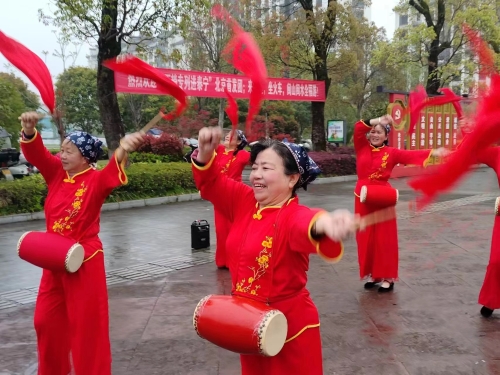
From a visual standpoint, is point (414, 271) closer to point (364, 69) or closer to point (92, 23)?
point (92, 23)

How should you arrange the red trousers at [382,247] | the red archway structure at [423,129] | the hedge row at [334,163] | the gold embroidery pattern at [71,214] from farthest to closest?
the hedge row at [334,163]
the red archway structure at [423,129]
the red trousers at [382,247]
the gold embroidery pattern at [71,214]

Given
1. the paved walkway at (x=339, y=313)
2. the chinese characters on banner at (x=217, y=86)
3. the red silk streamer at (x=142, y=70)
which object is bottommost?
the paved walkway at (x=339, y=313)

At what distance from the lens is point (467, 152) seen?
2092 millimetres

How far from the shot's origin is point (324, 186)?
16.7 meters

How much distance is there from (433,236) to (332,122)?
17.4 meters

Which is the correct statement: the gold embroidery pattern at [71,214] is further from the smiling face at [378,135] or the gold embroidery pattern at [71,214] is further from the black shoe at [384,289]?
the black shoe at [384,289]

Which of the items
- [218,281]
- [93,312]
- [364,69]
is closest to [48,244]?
[93,312]

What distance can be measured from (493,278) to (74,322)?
3516mm

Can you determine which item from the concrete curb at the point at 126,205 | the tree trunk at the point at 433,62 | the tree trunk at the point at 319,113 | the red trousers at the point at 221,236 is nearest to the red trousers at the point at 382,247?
the red trousers at the point at 221,236

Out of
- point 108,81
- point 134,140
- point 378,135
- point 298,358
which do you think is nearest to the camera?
point 298,358

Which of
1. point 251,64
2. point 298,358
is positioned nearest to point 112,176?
point 251,64

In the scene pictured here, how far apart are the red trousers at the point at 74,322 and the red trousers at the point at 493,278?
10.7ft

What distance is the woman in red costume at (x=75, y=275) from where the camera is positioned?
328cm

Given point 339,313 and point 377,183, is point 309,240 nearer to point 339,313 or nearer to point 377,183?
point 339,313
